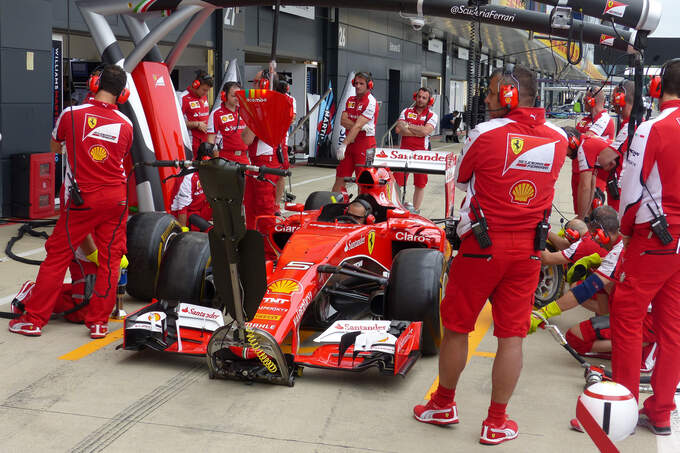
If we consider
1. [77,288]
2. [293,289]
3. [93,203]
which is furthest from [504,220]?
[77,288]

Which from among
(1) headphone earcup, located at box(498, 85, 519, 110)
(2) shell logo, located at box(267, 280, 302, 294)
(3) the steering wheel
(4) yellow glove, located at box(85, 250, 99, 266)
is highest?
(1) headphone earcup, located at box(498, 85, 519, 110)

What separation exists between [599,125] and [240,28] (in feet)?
29.5

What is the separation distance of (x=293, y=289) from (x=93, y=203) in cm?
156

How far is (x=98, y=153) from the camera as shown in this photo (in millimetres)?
5461

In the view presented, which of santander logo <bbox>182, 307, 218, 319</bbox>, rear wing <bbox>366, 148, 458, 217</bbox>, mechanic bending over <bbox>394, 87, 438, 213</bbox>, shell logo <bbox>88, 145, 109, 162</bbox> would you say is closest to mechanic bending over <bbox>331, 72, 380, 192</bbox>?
mechanic bending over <bbox>394, 87, 438, 213</bbox>

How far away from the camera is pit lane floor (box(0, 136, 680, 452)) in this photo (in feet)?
12.8

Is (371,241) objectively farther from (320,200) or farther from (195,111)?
(195,111)

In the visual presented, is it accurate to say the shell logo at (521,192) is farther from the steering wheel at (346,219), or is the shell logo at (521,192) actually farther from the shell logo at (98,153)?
the shell logo at (98,153)

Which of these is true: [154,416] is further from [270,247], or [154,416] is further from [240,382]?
[270,247]

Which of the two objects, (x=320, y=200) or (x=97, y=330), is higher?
(x=320, y=200)

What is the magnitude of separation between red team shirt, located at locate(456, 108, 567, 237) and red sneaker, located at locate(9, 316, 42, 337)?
3.20 meters

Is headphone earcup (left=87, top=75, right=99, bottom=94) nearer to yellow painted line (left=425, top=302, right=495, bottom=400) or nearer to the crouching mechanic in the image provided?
the crouching mechanic

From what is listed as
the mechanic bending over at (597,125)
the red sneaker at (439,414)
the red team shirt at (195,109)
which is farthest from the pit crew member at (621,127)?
the red team shirt at (195,109)

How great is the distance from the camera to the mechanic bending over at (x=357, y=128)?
406 inches
